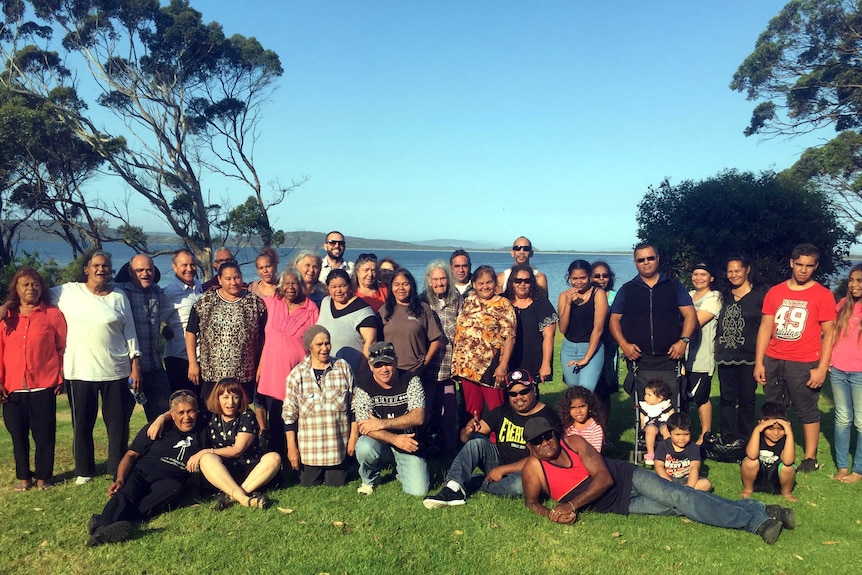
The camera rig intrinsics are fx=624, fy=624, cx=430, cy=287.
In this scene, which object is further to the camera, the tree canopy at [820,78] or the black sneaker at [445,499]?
the tree canopy at [820,78]

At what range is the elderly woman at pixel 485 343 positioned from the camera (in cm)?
627

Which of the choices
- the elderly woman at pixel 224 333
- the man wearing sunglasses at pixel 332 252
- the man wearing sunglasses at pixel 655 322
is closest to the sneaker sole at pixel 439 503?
the elderly woman at pixel 224 333

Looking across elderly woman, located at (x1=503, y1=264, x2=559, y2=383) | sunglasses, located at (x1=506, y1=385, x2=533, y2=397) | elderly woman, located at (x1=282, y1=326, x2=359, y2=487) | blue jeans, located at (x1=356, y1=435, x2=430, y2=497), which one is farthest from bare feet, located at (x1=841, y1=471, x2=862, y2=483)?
elderly woman, located at (x1=282, y1=326, x2=359, y2=487)

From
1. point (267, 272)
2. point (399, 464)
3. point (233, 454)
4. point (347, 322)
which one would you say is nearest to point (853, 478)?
point (399, 464)

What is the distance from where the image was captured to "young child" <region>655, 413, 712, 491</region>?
5.54 metres

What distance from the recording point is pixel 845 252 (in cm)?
1673

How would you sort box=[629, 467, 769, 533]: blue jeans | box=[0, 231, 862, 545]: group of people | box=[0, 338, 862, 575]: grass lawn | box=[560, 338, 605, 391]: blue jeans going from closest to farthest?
box=[0, 338, 862, 575]: grass lawn → box=[629, 467, 769, 533]: blue jeans → box=[0, 231, 862, 545]: group of people → box=[560, 338, 605, 391]: blue jeans

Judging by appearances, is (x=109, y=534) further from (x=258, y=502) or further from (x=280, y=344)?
(x=280, y=344)

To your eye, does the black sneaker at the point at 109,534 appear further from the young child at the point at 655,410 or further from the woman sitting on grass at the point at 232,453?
the young child at the point at 655,410

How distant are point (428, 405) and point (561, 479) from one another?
1787 millimetres

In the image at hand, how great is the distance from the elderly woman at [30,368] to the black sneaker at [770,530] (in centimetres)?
620

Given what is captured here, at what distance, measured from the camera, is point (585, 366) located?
6.64 metres

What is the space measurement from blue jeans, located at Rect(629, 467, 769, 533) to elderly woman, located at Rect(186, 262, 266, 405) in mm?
3743

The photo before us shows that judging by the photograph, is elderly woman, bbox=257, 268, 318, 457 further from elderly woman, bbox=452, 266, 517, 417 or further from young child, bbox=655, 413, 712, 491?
young child, bbox=655, 413, 712, 491
